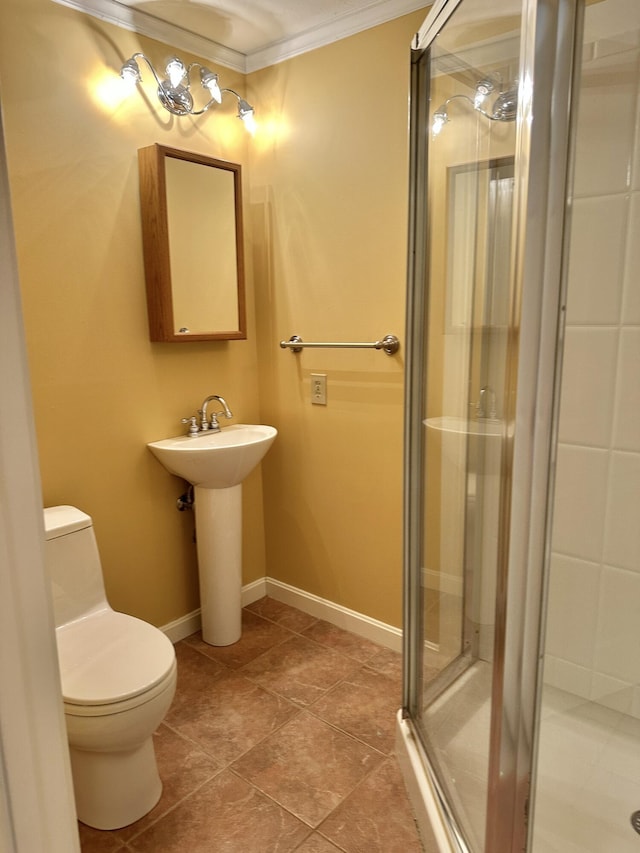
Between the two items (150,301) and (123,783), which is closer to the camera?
(123,783)

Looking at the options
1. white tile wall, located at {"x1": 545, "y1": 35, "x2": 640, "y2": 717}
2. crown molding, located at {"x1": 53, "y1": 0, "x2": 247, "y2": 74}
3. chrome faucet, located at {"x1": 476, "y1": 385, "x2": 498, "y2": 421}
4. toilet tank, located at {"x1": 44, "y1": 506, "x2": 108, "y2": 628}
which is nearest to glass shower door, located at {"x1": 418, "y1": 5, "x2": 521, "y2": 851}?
chrome faucet, located at {"x1": 476, "y1": 385, "x2": 498, "y2": 421}

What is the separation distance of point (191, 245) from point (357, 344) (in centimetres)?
74

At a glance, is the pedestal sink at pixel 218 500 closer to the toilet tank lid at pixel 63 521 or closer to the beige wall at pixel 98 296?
the beige wall at pixel 98 296

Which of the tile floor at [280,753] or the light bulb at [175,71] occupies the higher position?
the light bulb at [175,71]

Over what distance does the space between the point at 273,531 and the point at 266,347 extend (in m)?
0.86

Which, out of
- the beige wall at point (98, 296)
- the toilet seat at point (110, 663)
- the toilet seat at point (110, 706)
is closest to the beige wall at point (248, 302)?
the beige wall at point (98, 296)

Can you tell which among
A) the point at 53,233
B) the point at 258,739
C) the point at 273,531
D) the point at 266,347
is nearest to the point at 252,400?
the point at 266,347

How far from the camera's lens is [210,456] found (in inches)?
84.0

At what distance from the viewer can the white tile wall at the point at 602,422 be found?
1335mm

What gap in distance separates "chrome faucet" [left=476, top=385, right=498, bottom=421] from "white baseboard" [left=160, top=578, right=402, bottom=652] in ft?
4.47

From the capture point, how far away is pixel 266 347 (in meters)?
2.63

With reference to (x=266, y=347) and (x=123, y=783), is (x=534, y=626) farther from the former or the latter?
(x=266, y=347)

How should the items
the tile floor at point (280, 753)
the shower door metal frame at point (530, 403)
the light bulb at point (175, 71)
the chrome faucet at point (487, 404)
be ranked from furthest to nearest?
the light bulb at point (175, 71) → the tile floor at point (280, 753) → the chrome faucet at point (487, 404) → the shower door metal frame at point (530, 403)

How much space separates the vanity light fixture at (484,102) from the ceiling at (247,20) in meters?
0.71
